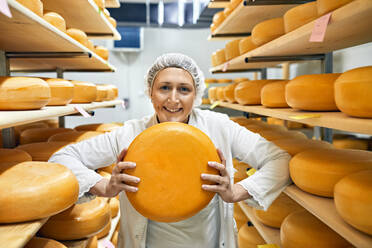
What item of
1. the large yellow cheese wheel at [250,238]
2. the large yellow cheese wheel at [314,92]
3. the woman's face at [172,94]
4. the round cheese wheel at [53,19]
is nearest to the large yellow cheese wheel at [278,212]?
the large yellow cheese wheel at [250,238]

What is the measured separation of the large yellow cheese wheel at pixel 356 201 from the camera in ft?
2.79

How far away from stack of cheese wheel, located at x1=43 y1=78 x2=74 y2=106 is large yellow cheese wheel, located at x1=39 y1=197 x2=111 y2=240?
60 cm

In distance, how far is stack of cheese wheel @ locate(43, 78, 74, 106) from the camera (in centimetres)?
157

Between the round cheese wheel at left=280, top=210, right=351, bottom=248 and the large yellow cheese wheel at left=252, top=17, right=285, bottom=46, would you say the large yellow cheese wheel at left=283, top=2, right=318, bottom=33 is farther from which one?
the round cheese wheel at left=280, top=210, right=351, bottom=248

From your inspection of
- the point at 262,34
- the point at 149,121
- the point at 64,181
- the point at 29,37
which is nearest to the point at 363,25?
the point at 262,34

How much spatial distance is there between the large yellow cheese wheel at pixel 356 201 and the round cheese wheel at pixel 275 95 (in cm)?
75

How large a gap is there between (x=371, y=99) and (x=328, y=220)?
0.43 meters

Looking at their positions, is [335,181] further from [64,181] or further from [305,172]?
[64,181]

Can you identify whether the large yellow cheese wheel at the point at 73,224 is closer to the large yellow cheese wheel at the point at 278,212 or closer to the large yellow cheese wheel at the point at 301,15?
the large yellow cheese wheel at the point at 278,212

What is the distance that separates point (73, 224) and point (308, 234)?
1.14 m

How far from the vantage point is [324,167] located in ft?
3.84

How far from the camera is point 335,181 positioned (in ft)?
3.70

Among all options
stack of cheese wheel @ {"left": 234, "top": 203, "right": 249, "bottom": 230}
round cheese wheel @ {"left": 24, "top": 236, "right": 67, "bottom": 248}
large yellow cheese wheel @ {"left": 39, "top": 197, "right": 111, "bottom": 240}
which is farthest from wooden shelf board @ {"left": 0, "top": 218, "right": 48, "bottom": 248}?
stack of cheese wheel @ {"left": 234, "top": 203, "right": 249, "bottom": 230}

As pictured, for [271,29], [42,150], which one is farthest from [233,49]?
[42,150]
